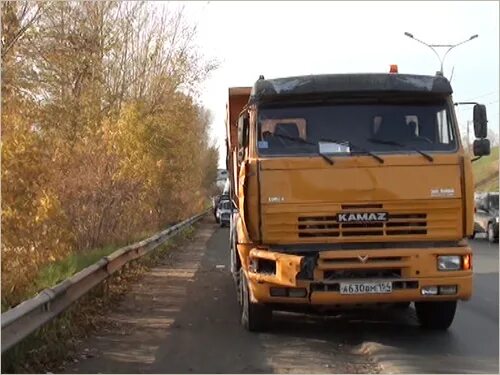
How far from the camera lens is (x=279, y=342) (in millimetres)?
7906

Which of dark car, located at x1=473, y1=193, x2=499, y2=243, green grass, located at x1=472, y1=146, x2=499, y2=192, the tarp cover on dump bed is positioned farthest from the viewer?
green grass, located at x1=472, y1=146, x2=499, y2=192

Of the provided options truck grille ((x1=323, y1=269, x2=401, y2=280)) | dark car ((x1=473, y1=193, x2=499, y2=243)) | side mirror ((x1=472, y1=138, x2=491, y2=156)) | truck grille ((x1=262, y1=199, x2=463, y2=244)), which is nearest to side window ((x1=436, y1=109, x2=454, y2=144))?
side mirror ((x1=472, y1=138, x2=491, y2=156))

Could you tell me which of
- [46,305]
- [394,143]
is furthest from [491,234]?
[46,305]

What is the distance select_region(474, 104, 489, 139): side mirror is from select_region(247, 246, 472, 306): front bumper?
1.61 meters

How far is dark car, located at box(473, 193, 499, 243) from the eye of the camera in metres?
27.4

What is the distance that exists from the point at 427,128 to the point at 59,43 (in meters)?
10.2

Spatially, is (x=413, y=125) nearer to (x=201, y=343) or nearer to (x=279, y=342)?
(x=279, y=342)

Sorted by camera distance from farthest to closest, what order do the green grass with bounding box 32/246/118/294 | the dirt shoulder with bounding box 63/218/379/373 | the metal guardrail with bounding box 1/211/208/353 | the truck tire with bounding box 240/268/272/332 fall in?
the green grass with bounding box 32/246/118/294, the truck tire with bounding box 240/268/272/332, the dirt shoulder with bounding box 63/218/379/373, the metal guardrail with bounding box 1/211/208/353

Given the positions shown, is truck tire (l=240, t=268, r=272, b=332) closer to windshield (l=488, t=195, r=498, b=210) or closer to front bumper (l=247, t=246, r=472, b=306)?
front bumper (l=247, t=246, r=472, b=306)

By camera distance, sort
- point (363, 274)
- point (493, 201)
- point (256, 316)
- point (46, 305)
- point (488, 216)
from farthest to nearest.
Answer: point (493, 201)
point (488, 216)
point (256, 316)
point (363, 274)
point (46, 305)

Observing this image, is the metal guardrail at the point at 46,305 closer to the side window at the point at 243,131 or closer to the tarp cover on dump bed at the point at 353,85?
the side window at the point at 243,131

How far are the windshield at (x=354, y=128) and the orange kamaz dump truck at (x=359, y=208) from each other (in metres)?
0.01

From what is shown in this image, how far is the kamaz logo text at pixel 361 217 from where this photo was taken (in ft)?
25.1

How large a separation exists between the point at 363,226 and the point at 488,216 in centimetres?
2256
